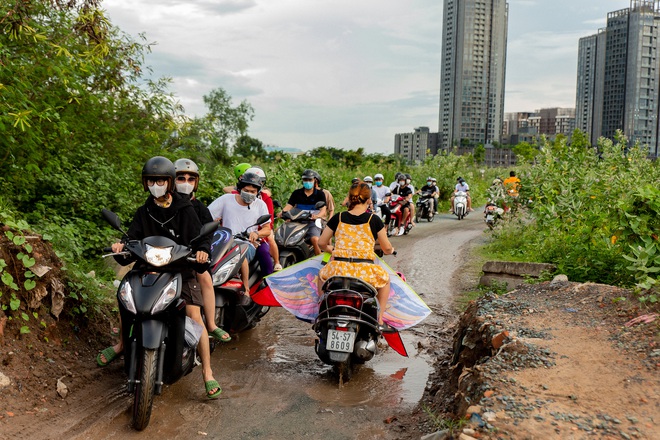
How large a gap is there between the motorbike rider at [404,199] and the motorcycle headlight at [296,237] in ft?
30.4

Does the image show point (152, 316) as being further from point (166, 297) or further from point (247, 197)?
point (247, 197)

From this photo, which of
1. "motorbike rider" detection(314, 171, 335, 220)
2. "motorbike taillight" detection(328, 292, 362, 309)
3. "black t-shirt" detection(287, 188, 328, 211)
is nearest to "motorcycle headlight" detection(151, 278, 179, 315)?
"motorbike taillight" detection(328, 292, 362, 309)

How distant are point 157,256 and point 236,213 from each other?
2784 mm

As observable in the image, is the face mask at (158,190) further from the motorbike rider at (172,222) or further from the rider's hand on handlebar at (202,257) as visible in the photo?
the rider's hand on handlebar at (202,257)

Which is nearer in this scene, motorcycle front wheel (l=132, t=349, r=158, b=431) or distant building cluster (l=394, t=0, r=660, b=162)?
motorcycle front wheel (l=132, t=349, r=158, b=431)

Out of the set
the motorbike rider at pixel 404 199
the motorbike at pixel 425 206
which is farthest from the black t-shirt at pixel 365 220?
the motorbike at pixel 425 206

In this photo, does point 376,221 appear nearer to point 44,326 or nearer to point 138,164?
point 44,326

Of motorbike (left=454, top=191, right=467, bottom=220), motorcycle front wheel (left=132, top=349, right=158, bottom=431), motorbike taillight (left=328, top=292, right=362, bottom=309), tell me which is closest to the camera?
motorcycle front wheel (left=132, top=349, right=158, bottom=431)

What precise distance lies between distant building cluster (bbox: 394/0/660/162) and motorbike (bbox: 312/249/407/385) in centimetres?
7735

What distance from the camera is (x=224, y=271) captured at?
6641 millimetres

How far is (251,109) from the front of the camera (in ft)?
180

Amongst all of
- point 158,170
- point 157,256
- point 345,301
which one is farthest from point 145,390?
point 345,301

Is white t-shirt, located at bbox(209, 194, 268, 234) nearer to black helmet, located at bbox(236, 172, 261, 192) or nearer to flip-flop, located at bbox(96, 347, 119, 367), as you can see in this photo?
black helmet, located at bbox(236, 172, 261, 192)

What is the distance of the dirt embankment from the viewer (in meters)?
3.98
